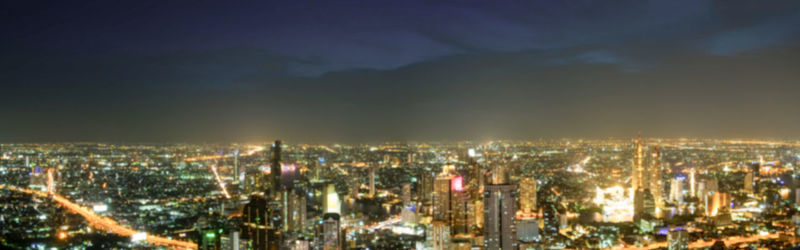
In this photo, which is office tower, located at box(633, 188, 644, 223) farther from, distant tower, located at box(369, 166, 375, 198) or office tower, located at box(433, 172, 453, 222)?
distant tower, located at box(369, 166, 375, 198)

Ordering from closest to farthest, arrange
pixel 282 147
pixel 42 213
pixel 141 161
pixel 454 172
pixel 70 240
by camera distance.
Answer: pixel 70 240 → pixel 42 213 → pixel 141 161 → pixel 282 147 → pixel 454 172

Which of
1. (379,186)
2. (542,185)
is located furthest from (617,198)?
(379,186)

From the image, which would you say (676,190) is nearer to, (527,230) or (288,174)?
(527,230)

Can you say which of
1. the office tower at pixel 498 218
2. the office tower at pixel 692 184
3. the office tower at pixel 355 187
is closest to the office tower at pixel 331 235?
Result: the office tower at pixel 498 218

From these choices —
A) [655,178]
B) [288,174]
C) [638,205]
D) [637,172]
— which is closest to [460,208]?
[288,174]

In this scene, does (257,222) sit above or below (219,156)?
below

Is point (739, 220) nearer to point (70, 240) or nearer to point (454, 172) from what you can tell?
point (454, 172)

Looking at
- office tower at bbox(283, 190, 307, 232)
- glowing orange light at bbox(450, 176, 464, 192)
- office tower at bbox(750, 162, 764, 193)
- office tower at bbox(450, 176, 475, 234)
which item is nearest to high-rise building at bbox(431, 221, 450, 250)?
office tower at bbox(450, 176, 475, 234)
